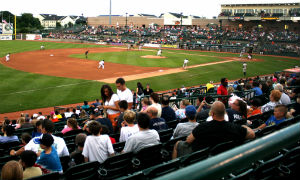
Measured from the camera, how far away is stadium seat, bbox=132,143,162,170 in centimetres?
540

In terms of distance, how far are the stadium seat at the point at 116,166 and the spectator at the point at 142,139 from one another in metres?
0.43

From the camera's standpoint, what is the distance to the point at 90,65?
129 ft

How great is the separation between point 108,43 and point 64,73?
44.8 metres

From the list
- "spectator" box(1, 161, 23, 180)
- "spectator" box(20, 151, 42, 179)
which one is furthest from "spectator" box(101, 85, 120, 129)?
"spectator" box(1, 161, 23, 180)

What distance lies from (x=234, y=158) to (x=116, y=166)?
4.12 meters

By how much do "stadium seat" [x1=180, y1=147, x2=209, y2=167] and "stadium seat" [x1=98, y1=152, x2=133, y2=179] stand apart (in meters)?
1.16

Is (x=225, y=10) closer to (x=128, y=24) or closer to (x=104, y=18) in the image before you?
(x=128, y=24)

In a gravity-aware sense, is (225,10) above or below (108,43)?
above

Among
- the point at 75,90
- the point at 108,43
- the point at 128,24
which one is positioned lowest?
the point at 75,90

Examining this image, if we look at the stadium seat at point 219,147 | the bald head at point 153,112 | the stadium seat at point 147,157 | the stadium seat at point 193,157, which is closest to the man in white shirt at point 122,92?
the bald head at point 153,112

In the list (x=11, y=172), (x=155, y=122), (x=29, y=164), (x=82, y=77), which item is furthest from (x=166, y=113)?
(x=82, y=77)

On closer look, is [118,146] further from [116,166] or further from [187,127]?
[187,127]

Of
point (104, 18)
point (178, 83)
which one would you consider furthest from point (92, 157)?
point (104, 18)

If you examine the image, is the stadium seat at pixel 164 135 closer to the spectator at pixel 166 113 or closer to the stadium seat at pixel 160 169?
the spectator at pixel 166 113
